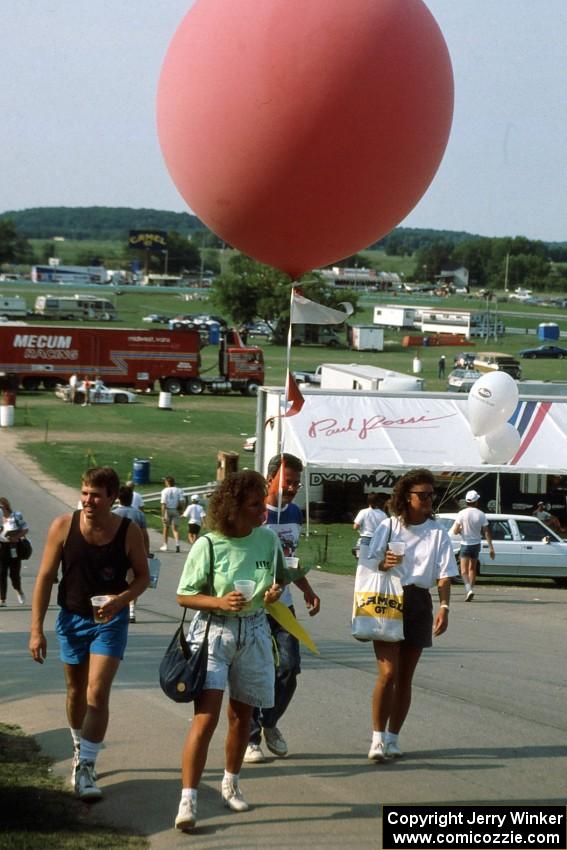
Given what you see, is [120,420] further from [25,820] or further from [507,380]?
[25,820]

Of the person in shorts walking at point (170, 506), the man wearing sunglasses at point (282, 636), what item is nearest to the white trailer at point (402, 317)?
the person in shorts walking at point (170, 506)

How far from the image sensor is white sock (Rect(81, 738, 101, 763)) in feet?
19.5

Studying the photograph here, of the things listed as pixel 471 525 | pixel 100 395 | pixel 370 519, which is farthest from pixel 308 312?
pixel 100 395

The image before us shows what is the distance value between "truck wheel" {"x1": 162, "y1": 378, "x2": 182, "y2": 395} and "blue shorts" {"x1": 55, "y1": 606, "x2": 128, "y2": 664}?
51492 millimetres

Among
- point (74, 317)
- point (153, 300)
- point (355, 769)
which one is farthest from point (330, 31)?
point (153, 300)

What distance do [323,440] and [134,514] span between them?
1408 centimetres

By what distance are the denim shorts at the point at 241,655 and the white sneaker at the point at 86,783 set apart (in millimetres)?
796

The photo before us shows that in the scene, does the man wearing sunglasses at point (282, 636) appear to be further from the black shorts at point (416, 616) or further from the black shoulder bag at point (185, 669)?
the black shoulder bag at point (185, 669)

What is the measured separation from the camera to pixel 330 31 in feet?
21.9

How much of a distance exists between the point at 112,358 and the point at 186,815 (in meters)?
51.5

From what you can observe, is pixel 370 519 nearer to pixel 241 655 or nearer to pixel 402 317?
pixel 241 655

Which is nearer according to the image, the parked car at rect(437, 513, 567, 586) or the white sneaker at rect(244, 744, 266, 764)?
the white sneaker at rect(244, 744, 266, 764)

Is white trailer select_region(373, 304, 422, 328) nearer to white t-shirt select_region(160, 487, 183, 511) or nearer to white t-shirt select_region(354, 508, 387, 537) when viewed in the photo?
white t-shirt select_region(160, 487, 183, 511)

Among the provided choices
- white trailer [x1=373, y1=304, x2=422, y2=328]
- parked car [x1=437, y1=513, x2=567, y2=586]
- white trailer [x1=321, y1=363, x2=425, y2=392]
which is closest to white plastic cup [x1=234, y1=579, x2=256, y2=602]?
parked car [x1=437, y1=513, x2=567, y2=586]
